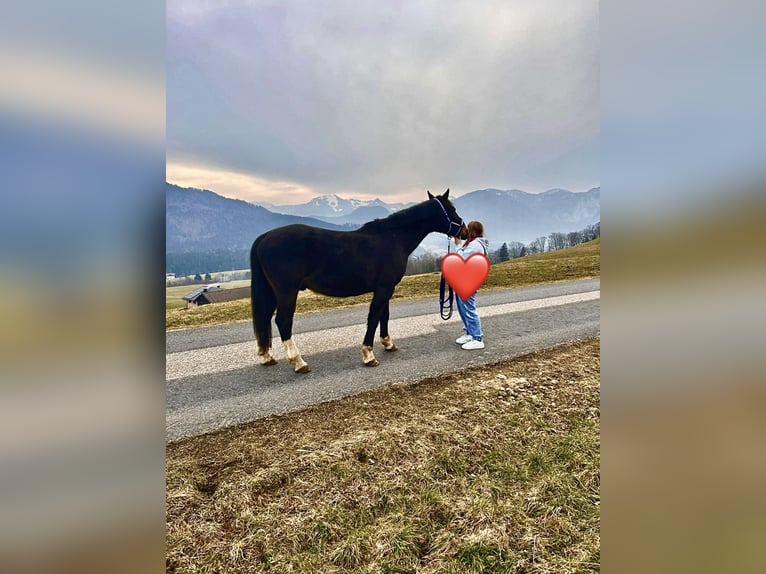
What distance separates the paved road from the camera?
313 centimetres

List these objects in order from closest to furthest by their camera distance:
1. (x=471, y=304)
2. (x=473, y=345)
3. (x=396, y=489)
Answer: (x=396, y=489) < (x=473, y=345) < (x=471, y=304)

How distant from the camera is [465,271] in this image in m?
4.05

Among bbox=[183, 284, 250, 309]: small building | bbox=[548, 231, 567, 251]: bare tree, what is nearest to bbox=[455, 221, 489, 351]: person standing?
bbox=[183, 284, 250, 309]: small building

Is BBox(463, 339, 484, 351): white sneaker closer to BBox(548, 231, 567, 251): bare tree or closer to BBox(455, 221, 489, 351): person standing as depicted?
BBox(455, 221, 489, 351): person standing

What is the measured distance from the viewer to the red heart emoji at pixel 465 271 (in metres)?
4.02

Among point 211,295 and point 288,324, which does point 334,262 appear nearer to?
point 288,324

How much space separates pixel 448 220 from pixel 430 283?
4.11 metres

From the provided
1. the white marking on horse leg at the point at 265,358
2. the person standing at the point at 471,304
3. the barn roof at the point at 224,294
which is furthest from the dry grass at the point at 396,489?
the barn roof at the point at 224,294

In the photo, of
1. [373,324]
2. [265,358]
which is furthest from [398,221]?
[265,358]

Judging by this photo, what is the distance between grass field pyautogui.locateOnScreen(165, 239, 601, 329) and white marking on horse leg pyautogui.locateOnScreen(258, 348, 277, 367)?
4.84ft
